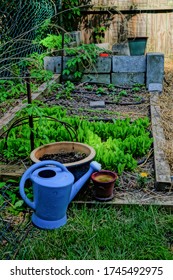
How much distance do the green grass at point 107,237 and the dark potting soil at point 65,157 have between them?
0.48 metres

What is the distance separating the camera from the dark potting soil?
3.34 meters

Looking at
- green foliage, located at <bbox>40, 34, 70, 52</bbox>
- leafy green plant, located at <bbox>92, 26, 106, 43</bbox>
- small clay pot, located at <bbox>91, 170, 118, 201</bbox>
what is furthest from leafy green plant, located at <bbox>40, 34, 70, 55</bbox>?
small clay pot, located at <bbox>91, 170, 118, 201</bbox>

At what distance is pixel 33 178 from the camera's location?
2.79 m

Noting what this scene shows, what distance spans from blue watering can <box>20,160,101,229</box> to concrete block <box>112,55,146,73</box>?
392 centimetres

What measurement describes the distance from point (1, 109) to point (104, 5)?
14.2 ft

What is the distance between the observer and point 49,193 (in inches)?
108

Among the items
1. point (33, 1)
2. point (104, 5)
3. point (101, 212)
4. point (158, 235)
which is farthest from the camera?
point (104, 5)

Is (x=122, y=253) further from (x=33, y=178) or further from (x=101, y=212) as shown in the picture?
(x=33, y=178)

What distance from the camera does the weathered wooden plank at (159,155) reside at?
3.25 m

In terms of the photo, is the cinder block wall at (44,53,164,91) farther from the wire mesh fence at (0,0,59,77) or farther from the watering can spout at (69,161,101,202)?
the watering can spout at (69,161,101,202)

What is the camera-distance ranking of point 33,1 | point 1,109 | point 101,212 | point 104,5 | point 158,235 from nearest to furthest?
point 158,235
point 101,212
point 1,109
point 33,1
point 104,5

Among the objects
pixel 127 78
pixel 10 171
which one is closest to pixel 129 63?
pixel 127 78

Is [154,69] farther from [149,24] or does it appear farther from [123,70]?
[149,24]

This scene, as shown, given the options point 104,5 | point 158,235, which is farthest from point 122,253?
point 104,5
